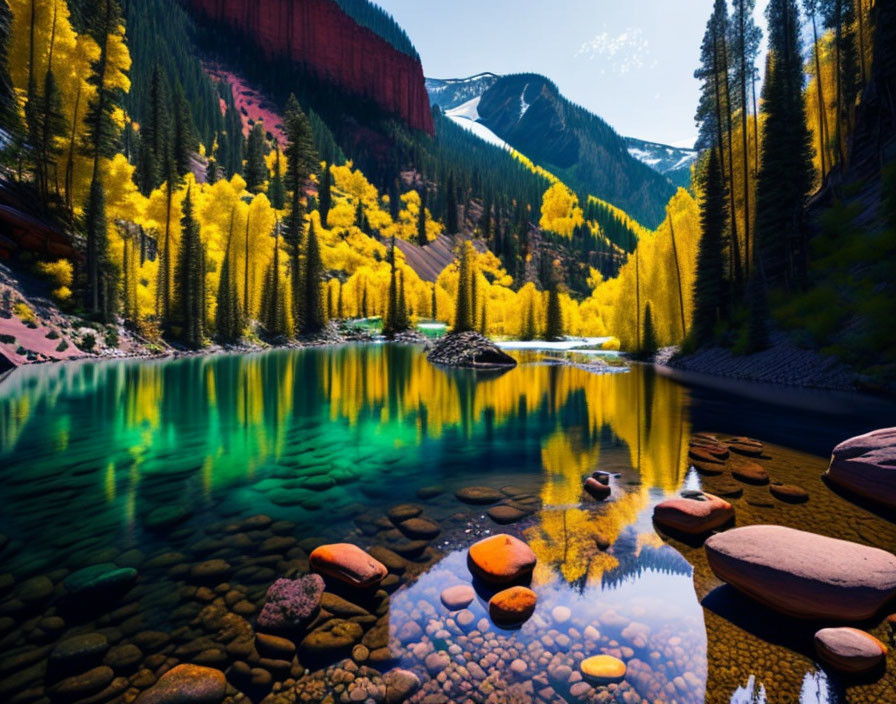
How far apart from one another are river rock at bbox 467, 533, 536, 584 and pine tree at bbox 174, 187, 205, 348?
129 feet

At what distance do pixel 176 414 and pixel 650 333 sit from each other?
38153 mm

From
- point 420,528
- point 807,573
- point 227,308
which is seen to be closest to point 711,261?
point 807,573

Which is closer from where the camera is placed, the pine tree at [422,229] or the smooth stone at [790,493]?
the smooth stone at [790,493]

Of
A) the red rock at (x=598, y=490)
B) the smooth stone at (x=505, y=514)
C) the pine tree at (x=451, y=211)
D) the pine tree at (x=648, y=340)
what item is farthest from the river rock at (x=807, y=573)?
the pine tree at (x=451, y=211)

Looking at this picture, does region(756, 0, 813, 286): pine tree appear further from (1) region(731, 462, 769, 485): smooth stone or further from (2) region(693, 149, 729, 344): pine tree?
(1) region(731, 462, 769, 485): smooth stone

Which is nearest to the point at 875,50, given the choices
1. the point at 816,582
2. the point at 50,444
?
the point at 816,582

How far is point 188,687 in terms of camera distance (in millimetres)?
3371

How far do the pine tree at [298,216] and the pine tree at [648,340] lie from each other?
134 ft

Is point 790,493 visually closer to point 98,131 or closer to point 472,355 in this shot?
point 472,355

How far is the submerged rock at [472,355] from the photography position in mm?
35594

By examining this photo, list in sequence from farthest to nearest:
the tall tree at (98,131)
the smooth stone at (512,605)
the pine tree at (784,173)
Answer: the tall tree at (98,131), the pine tree at (784,173), the smooth stone at (512,605)

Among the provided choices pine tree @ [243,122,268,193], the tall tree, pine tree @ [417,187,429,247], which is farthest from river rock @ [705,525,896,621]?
pine tree @ [417,187,429,247]

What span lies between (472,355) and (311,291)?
3067cm

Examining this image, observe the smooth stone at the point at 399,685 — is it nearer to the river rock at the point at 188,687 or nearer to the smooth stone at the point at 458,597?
the smooth stone at the point at 458,597
